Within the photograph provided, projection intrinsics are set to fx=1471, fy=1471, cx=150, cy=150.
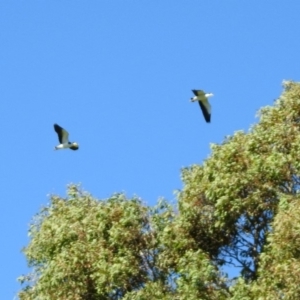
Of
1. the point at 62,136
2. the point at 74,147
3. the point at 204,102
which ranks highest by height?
the point at 204,102

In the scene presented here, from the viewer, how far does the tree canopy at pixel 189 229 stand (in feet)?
121

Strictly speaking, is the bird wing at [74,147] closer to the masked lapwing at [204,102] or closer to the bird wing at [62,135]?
the bird wing at [62,135]

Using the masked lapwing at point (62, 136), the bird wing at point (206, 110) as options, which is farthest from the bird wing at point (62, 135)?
the bird wing at point (206, 110)

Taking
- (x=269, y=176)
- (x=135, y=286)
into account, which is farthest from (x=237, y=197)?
(x=135, y=286)

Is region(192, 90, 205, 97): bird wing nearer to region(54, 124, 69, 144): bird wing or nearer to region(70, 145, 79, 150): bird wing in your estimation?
region(54, 124, 69, 144): bird wing

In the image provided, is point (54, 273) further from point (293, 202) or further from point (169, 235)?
point (293, 202)

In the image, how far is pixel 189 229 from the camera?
3791cm

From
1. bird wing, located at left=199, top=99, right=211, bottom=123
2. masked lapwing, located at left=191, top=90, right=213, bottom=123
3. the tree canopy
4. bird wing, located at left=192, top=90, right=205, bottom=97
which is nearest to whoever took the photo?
the tree canopy

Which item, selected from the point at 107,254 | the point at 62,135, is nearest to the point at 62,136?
the point at 62,135

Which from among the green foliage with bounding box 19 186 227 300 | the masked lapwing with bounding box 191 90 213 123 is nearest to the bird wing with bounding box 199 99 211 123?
the masked lapwing with bounding box 191 90 213 123

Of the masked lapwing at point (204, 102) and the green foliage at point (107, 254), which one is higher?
the masked lapwing at point (204, 102)

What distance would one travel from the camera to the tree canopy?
36.8m

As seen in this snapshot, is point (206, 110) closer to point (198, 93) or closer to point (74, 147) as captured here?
point (198, 93)

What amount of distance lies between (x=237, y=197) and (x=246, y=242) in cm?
170
